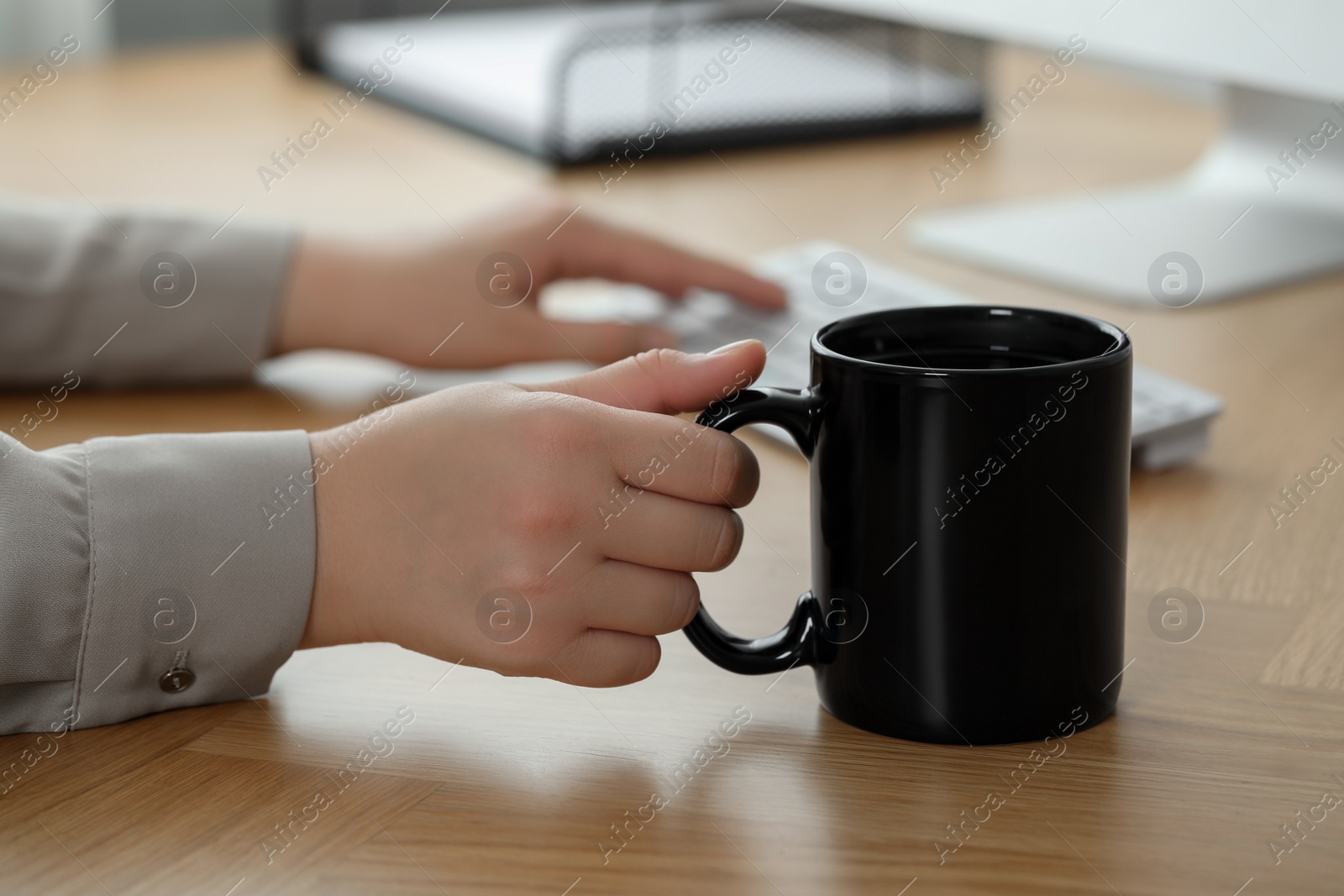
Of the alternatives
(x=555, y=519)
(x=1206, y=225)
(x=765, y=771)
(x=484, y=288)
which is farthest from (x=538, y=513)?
(x=1206, y=225)

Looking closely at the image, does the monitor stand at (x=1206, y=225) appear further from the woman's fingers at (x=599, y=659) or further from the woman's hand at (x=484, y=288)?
the woman's fingers at (x=599, y=659)

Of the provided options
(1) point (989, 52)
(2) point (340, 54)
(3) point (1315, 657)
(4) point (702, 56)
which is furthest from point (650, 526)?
(2) point (340, 54)

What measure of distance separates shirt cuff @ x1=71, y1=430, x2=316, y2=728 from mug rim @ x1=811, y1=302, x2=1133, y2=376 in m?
0.19

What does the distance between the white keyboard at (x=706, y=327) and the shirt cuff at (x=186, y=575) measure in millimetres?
271

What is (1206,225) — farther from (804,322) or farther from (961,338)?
(961,338)

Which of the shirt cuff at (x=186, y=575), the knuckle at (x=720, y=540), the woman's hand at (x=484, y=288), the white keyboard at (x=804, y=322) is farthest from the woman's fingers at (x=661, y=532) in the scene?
the woman's hand at (x=484, y=288)

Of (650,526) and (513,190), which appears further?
(513,190)

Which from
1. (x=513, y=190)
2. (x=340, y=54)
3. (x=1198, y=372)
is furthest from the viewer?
(x=340, y=54)

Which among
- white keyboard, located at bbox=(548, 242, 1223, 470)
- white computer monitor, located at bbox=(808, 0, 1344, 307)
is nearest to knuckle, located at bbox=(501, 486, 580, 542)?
white keyboard, located at bbox=(548, 242, 1223, 470)

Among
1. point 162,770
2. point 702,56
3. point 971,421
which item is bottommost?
point 162,770

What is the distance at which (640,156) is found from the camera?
130 cm

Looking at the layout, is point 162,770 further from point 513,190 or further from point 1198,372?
point 513,190

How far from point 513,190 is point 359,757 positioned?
85cm

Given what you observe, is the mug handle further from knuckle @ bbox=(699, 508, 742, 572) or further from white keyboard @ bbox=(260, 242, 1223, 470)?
white keyboard @ bbox=(260, 242, 1223, 470)
